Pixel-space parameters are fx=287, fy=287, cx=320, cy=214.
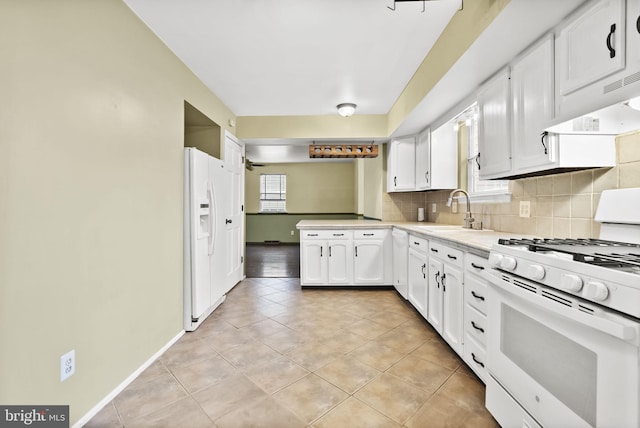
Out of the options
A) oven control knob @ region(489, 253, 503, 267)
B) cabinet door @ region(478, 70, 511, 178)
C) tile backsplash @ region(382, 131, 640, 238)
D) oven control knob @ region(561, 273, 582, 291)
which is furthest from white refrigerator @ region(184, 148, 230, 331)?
tile backsplash @ region(382, 131, 640, 238)

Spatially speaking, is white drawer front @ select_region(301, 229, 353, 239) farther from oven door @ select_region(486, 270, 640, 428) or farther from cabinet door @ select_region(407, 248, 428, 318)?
oven door @ select_region(486, 270, 640, 428)

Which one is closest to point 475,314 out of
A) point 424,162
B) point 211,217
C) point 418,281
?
point 418,281

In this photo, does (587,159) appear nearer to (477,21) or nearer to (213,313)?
(477,21)

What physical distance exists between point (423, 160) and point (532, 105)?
1.95 meters

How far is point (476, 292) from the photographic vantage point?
1.75 m

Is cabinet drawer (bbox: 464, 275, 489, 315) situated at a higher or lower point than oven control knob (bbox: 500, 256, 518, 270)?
lower

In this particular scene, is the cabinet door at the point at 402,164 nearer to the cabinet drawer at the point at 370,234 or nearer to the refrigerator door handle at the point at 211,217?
the cabinet drawer at the point at 370,234

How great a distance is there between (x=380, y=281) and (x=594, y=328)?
9.48ft

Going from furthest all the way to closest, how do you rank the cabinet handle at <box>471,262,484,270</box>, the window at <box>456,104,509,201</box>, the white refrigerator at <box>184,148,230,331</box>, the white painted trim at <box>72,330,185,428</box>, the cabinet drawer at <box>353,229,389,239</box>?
the cabinet drawer at <box>353,229,389,239</box>, the window at <box>456,104,509,201</box>, the white refrigerator at <box>184,148,230,331</box>, the cabinet handle at <box>471,262,484,270</box>, the white painted trim at <box>72,330,185,428</box>

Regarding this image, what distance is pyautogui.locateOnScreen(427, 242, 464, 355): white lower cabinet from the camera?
1.98m

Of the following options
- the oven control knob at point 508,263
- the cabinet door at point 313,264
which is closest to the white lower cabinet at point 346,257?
the cabinet door at point 313,264

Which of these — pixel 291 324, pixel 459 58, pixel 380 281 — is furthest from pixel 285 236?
pixel 459 58

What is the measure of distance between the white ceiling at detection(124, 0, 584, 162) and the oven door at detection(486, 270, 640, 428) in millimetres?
1351

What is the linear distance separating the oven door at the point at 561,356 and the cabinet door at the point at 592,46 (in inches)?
37.2
